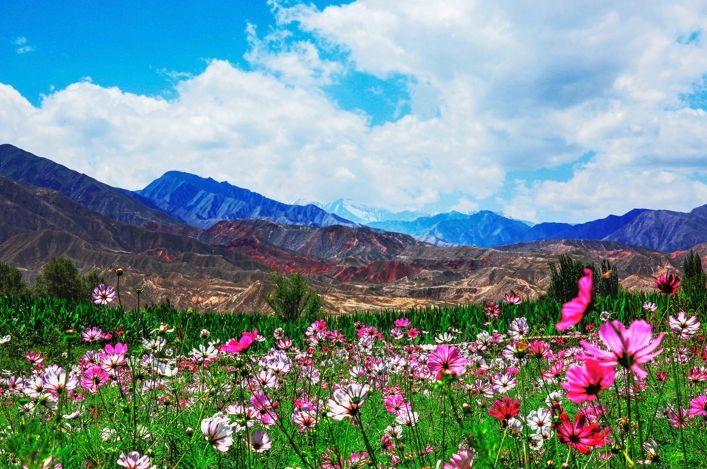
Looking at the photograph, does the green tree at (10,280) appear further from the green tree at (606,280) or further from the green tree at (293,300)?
Result: the green tree at (606,280)

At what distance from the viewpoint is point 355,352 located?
22.9 ft

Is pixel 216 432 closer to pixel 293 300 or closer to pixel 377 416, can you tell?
pixel 377 416

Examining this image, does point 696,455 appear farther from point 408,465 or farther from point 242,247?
point 242,247

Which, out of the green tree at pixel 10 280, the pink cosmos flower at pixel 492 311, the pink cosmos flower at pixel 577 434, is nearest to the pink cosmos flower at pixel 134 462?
the pink cosmos flower at pixel 577 434

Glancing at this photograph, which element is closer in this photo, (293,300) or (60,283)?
(293,300)

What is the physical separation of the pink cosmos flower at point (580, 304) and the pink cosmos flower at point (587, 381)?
0.53 ft

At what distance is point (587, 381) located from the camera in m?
1.17

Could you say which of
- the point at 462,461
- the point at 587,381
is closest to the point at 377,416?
the point at 462,461

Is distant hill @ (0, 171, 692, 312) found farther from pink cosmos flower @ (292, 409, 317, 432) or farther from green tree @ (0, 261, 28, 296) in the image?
pink cosmos flower @ (292, 409, 317, 432)

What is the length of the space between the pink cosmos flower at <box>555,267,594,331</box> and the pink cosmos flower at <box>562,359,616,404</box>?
0.53 feet

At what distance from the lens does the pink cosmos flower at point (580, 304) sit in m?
0.94

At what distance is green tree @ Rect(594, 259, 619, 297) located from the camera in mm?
1544

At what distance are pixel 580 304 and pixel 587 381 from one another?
0.32 meters

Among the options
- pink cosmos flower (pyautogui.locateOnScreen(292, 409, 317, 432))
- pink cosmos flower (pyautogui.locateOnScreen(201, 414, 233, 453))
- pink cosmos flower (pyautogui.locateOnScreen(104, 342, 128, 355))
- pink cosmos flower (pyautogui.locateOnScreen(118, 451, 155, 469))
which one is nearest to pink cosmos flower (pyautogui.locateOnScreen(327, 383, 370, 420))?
pink cosmos flower (pyautogui.locateOnScreen(201, 414, 233, 453))
